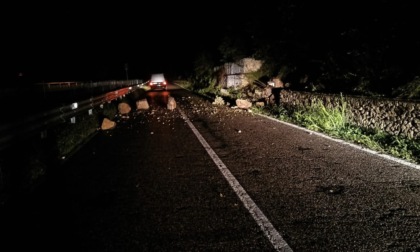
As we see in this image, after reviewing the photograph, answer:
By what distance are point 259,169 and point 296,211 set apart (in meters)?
1.83

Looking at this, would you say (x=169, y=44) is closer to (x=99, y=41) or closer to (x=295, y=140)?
(x=99, y=41)

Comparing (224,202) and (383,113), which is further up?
(383,113)

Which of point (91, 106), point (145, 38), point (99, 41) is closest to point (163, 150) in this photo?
point (91, 106)

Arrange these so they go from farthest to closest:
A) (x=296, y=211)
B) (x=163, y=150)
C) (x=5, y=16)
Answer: (x=5, y=16), (x=163, y=150), (x=296, y=211)

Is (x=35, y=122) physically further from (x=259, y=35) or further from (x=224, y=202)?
(x=259, y=35)

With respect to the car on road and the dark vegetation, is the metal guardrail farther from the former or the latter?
the car on road

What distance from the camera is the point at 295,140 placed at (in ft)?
27.6

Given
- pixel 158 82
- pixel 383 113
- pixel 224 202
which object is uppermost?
pixel 383 113

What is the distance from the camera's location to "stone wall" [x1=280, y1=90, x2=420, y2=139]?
294 inches

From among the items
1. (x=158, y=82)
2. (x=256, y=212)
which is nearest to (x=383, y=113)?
(x=256, y=212)

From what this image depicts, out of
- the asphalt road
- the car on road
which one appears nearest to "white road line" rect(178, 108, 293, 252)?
the asphalt road

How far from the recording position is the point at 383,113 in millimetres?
8375

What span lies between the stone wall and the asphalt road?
1.45 m

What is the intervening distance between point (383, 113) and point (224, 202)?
5.71 metres
